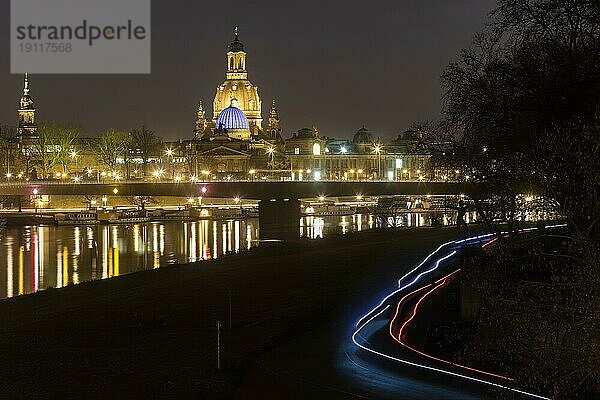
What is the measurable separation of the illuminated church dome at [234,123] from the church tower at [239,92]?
25.1ft

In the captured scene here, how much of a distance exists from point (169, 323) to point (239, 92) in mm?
172388

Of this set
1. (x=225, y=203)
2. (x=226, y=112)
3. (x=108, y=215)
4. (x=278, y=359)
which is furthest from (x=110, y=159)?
(x=278, y=359)

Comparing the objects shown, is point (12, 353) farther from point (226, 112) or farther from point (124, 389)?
point (226, 112)

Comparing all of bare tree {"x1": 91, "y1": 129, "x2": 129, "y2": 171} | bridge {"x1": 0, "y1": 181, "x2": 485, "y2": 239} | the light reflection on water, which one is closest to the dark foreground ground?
the light reflection on water

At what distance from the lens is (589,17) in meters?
19.5

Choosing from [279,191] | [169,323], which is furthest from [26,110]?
[169,323]

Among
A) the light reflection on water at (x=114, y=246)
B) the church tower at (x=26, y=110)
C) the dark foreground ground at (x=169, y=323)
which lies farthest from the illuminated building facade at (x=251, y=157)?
the dark foreground ground at (x=169, y=323)

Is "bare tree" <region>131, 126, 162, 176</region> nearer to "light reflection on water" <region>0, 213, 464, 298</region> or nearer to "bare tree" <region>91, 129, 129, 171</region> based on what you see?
"bare tree" <region>91, 129, 129, 171</region>

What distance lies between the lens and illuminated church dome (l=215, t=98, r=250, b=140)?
17975 centimetres

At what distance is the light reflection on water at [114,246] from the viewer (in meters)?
45.7

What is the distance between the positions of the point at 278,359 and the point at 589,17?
965cm

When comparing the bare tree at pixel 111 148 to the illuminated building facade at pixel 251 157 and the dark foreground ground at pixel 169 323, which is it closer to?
the illuminated building facade at pixel 251 157

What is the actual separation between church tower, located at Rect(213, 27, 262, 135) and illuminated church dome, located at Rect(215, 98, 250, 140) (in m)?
7.64

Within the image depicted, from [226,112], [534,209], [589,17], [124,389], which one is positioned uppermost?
[226,112]
